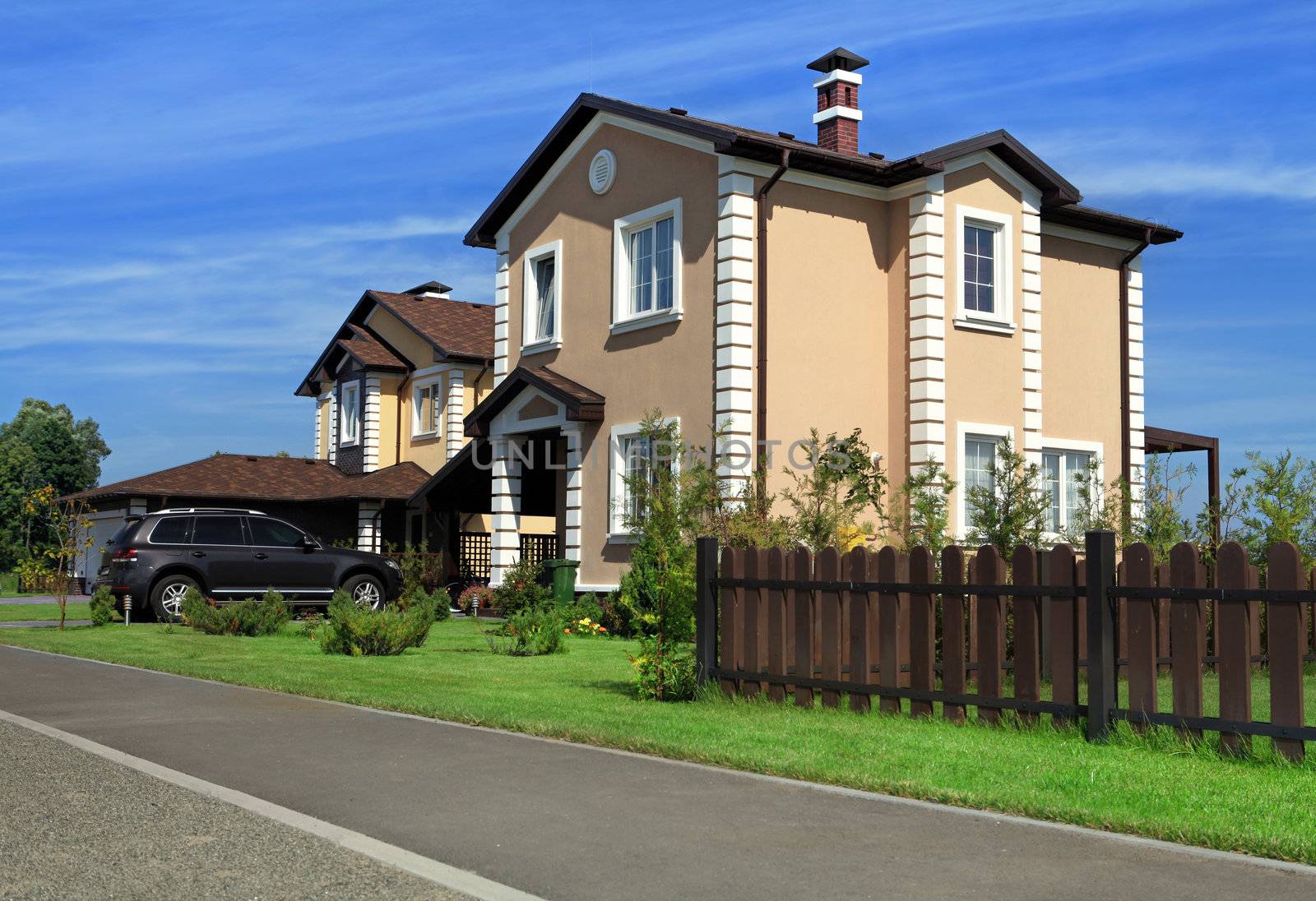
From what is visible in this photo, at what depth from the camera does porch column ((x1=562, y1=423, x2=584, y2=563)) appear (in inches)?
955

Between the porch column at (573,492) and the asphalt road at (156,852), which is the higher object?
the porch column at (573,492)

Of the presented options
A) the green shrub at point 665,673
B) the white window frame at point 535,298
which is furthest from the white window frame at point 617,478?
the green shrub at point 665,673

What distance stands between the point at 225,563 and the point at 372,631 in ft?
26.0

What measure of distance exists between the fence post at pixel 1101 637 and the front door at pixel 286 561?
17338 millimetres

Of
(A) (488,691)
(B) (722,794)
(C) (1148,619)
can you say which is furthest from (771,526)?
(B) (722,794)

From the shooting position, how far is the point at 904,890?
17.5 feet

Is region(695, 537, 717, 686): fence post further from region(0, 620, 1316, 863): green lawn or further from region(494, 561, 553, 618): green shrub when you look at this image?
region(494, 561, 553, 618): green shrub

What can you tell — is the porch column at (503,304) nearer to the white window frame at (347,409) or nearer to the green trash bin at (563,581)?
the green trash bin at (563,581)

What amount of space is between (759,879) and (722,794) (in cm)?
174

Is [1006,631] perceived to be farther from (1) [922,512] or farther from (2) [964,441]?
(2) [964,441]

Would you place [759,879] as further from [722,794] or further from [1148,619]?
[1148,619]

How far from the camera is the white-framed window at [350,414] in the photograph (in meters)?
Answer: 39.7

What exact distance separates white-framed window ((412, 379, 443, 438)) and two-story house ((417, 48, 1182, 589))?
35.6 feet

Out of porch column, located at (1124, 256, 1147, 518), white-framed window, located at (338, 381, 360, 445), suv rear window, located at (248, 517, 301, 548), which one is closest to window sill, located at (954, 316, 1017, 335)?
porch column, located at (1124, 256, 1147, 518)
